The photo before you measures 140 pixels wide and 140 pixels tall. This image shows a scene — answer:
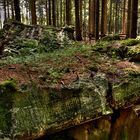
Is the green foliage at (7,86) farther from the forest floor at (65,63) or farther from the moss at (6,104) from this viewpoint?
the forest floor at (65,63)

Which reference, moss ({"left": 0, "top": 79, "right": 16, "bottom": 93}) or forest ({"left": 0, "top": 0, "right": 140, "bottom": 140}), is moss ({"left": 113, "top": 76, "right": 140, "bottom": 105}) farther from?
moss ({"left": 0, "top": 79, "right": 16, "bottom": 93})

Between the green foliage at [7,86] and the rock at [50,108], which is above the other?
the green foliage at [7,86]

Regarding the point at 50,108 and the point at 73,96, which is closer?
the point at 50,108

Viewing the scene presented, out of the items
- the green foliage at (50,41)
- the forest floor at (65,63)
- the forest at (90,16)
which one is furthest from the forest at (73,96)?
the forest at (90,16)

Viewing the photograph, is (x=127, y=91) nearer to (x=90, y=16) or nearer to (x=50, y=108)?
(x=50, y=108)

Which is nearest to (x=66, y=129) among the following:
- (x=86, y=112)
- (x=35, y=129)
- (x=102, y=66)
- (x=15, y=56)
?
(x=86, y=112)

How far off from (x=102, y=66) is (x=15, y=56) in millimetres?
2953

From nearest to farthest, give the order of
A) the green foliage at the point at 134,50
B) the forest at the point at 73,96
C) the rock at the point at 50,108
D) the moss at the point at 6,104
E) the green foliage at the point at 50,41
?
the moss at the point at 6,104
the rock at the point at 50,108
the forest at the point at 73,96
the green foliage at the point at 134,50
the green foliage at the point at 50,41

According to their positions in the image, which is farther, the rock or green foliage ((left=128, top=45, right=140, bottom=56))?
green foliage ((left=128, top=45, right=140, bottom=56))

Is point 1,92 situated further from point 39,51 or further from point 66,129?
point 39,51

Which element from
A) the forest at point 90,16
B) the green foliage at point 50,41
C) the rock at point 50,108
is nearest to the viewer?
the rock at point 50,108

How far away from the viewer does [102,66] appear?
699 centimetres

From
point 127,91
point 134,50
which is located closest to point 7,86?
point 127,91

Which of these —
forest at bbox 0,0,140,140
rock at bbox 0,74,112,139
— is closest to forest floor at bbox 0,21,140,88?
forest at bbox 0,0,140,140
